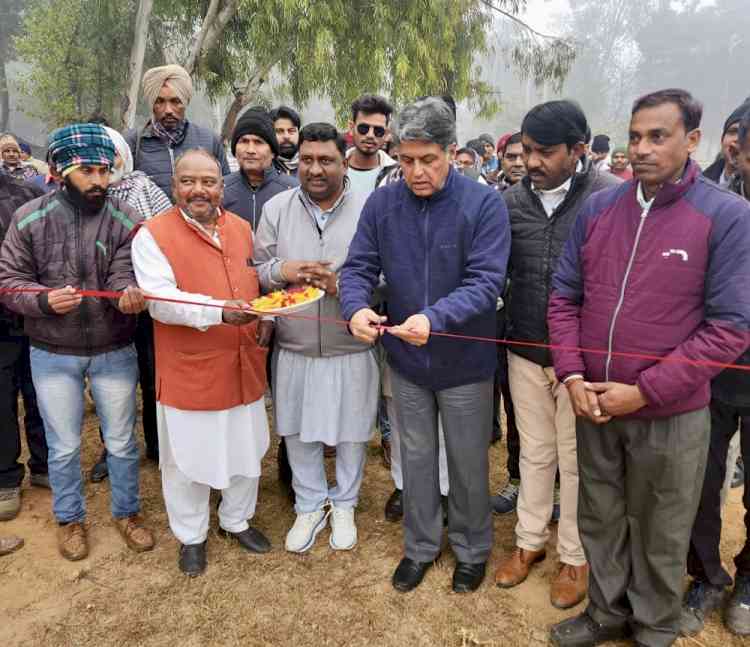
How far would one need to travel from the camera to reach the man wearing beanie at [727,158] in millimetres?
3086

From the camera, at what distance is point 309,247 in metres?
3.23

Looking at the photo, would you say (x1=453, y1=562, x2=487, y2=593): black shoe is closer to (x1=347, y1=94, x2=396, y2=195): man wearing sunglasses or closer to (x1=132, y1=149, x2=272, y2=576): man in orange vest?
(x1=132, y1=149, x2=272, y2=576): man in orange vest

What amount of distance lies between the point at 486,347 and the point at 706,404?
99 centimetres

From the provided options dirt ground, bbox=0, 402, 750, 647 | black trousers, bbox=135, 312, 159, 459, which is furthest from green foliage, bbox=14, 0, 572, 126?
dirt ground, bbox=0, 402, 750, 647

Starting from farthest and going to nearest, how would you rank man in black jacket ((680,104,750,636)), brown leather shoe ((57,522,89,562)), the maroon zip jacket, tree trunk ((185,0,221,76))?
tree trunk ((185,0,221,76)) < brown leather shoe ((57,522,89,562)) < man in black jacket ((680,104,750,636)) < the maroon zip jacket

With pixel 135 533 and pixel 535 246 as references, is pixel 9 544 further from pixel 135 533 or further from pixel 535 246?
pixel 535 246

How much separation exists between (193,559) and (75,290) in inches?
63.0

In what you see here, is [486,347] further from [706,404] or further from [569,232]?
[706,404]

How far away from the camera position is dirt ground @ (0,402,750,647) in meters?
2.75

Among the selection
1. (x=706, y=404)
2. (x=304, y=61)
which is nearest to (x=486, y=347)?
(x=706, y=404)

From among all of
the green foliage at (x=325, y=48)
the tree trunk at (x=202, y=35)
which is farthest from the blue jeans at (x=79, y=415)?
the tree trunk at (x=202, y=35)

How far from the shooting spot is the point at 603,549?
2602mm

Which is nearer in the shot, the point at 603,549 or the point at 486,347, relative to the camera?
A: the point at 603,549

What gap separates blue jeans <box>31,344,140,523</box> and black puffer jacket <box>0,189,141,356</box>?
88 mm
